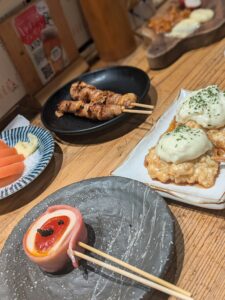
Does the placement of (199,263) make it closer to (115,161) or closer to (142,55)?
(115,161)

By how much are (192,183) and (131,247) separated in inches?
11.8

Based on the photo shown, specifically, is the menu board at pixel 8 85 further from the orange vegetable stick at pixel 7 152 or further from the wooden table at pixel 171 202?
the orange vegetable stick at pixel 7 152

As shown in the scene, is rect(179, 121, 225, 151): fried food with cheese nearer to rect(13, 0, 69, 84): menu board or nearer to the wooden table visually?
the wooden table

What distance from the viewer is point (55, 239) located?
1.15 meters

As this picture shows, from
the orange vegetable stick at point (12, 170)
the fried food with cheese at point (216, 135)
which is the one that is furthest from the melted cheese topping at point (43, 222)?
the fried food with cheese at point (216, 135)

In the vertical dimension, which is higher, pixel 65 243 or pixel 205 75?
pixel 65 243

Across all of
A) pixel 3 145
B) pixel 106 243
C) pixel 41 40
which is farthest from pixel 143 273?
pixel 41 40

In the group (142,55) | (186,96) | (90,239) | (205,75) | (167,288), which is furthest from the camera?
(142,55)

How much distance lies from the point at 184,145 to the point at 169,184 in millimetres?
146

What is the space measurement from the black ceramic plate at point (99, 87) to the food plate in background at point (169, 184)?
201 millimetres

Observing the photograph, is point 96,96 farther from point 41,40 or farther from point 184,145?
point 184,145

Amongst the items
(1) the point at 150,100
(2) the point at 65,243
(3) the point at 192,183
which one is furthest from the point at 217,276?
(1) the point at 150,100

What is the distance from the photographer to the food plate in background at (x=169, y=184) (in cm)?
119

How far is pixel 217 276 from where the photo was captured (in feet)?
3.49
